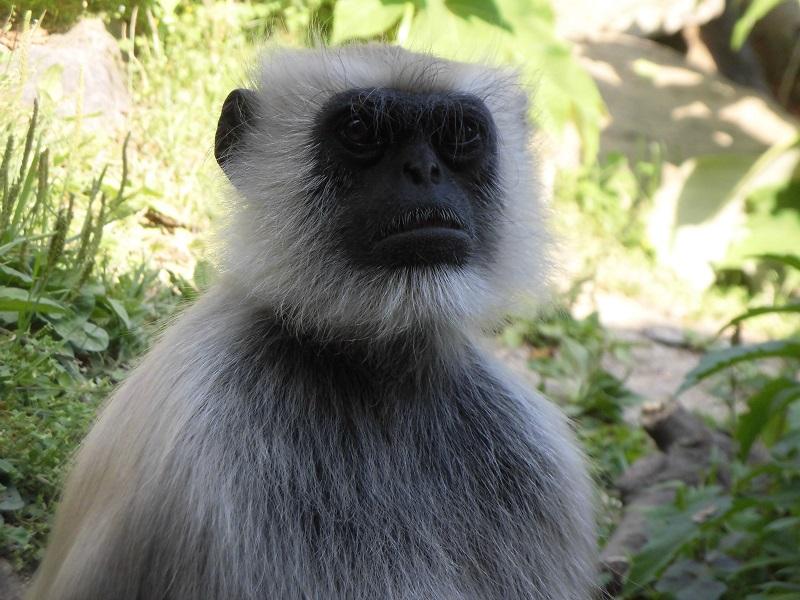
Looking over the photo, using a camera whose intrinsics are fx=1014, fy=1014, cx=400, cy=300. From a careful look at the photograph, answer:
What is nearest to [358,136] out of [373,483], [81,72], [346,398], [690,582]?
[346,398]

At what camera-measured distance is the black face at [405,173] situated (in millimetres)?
2772

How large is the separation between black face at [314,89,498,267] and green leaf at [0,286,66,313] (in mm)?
1269

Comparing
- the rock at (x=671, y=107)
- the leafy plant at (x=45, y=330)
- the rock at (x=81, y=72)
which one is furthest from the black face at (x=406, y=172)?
the rock at (x=671, y=107)

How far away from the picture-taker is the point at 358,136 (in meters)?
2.92

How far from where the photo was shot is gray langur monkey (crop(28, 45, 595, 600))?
250cm

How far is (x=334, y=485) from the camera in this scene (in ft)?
8.62

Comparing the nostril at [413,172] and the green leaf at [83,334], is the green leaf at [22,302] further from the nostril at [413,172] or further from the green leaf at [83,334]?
the nostril at [413,172]

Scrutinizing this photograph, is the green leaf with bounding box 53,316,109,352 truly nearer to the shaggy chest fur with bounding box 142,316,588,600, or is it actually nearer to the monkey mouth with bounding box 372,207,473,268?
the shaggy chest fur with bounding box 142,316,588,600

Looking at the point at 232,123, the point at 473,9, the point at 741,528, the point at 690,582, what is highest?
the point at 473,9

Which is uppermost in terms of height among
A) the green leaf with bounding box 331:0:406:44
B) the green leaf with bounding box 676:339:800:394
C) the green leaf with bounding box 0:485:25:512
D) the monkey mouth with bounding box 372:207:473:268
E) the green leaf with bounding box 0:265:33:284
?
the green leaf with bounding box 331:0:406:44

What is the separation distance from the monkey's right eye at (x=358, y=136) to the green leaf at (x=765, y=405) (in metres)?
1.96

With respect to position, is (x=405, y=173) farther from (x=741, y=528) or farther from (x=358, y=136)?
(x=741, y=528)

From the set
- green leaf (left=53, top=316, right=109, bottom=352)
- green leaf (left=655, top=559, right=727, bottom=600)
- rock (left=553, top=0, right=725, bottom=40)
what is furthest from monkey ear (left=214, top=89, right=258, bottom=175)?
rock (left=553, top=0, right=725, bottom=40)

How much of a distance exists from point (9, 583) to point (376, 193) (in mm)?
1678
